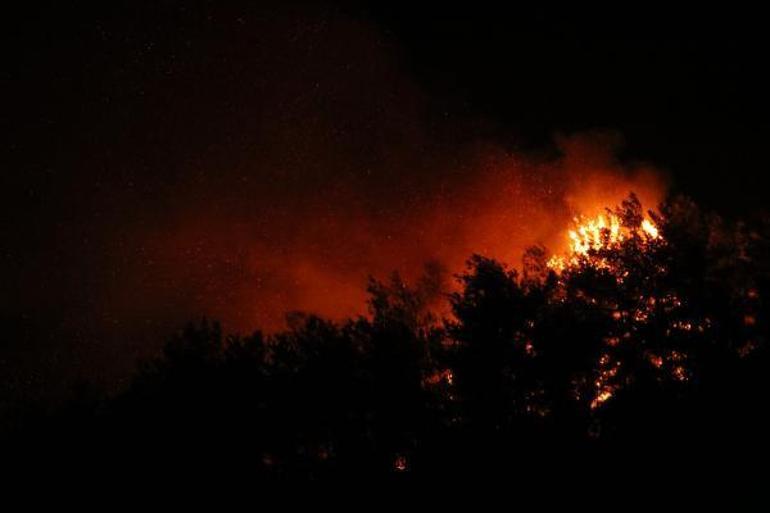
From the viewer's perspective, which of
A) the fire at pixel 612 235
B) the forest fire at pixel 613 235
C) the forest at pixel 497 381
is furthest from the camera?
the fire at pixel 612 235

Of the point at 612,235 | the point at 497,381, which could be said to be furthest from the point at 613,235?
the point at 497,381

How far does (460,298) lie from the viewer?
21500 mm

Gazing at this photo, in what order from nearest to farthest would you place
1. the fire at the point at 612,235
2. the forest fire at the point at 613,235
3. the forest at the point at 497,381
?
the forest at the point at 497,381
the forest fire at the point at 613,235
the fire at the point at 612,235

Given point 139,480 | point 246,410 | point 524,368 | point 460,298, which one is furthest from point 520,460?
point 139,480

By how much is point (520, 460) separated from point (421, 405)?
3.67m

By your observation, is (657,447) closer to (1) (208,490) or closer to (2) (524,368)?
(2) (524,368)

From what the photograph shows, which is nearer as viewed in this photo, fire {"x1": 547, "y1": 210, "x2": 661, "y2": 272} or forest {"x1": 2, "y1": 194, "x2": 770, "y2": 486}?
forest {"x1": 2, "y1": 194, "x2": 770, "y2": 486}

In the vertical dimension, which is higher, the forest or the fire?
the fire

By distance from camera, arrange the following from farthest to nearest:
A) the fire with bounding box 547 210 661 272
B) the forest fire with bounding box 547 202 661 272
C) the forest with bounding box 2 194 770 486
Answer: the fire with bounding box 547 210 661 272 < the forest fire with bounding box 547 202 661 272 < the forest with bounding box 2 194 770 486

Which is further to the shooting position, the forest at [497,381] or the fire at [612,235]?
the fire at [612,235]

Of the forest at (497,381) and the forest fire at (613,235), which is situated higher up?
the forest fire at (613,235)

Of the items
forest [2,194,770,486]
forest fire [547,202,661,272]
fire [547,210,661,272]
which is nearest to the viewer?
forest [2,194,770,486]

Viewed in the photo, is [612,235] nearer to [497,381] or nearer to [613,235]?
[613,235]

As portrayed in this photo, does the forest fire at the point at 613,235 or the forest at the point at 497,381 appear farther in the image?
the forest fire at the point at 613,235
